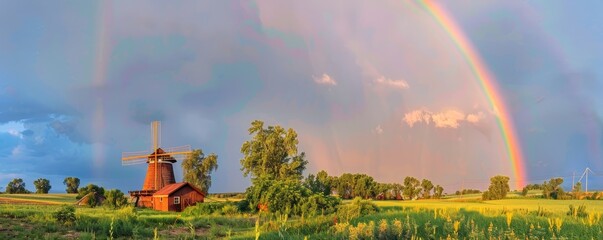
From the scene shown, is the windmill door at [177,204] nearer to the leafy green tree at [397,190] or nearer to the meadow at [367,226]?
the meadow at [367,226]

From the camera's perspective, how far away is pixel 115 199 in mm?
55281

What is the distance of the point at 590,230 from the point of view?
11656 mm

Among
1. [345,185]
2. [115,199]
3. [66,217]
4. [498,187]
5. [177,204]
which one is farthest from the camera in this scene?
[345,185]

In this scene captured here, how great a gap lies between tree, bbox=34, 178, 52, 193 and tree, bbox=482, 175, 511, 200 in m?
96.7

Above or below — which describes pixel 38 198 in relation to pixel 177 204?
above

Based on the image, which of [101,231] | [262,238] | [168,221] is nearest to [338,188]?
[168,221]

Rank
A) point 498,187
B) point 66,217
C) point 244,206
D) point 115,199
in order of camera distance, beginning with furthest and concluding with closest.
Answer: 1. point 498,187
2. point 115,199
3. point 244,206
4. point 66,217

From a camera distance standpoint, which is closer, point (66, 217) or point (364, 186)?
point (66, 217)

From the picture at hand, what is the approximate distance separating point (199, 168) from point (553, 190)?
6377 centimetres

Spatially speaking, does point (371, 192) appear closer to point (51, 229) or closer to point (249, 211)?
point (249, 211)

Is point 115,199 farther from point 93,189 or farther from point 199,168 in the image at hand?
point 199,168

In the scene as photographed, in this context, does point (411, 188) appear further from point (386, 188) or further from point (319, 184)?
point (319, 184)

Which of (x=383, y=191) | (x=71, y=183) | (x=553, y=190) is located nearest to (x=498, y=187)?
(x=553, y=190)

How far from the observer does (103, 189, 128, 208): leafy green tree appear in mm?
53800
